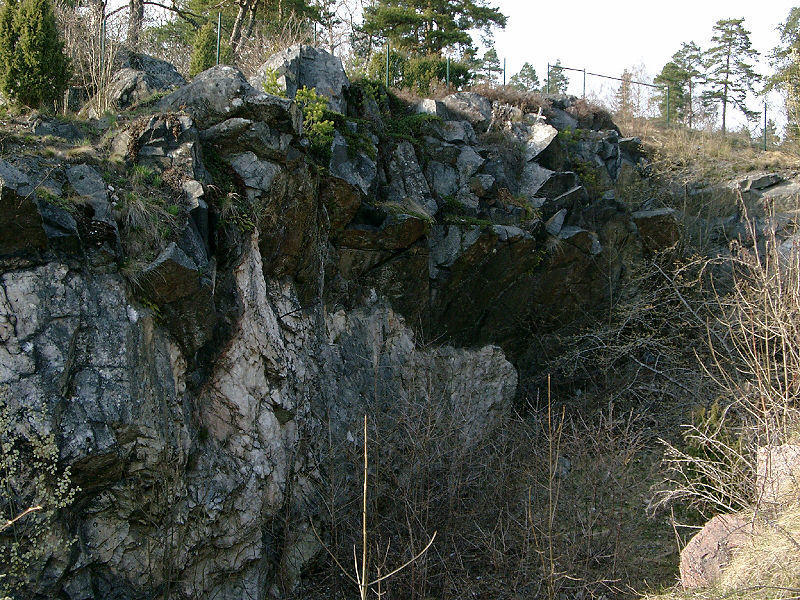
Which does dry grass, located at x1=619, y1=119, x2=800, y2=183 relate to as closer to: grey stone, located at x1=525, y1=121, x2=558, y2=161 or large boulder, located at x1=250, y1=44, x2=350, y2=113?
grey stone, located at x1=525, y1=121, x2=558, y2=161

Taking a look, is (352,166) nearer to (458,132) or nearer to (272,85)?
(272,85)

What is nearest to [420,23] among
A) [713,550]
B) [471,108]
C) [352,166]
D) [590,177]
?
[471,108]

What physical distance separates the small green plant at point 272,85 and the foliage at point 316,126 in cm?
48

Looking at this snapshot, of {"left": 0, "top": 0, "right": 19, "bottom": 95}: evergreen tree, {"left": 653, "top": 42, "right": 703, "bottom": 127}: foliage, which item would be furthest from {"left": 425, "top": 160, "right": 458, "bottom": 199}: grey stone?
{"left": 653, "top": 42, "right": 703, "bottom": 127}: foliage

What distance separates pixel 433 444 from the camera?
8.55 m

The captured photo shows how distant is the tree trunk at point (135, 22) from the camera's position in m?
11.6

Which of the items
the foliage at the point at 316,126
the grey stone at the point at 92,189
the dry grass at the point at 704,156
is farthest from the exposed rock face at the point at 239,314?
the dry grass at the point at 704,156

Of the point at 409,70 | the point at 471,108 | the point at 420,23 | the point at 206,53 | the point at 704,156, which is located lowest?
the point at 704,156

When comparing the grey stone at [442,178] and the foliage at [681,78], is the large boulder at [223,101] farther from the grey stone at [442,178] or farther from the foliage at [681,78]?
the foliage at [681,78]

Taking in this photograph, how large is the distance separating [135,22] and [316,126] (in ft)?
24.1

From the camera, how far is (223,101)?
7.83m

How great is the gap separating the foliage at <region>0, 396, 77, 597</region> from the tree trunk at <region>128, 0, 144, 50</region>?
7718mm

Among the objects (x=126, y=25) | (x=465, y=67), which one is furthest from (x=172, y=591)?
(x=465, y=67)

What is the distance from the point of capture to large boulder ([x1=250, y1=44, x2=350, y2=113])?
9.92m
